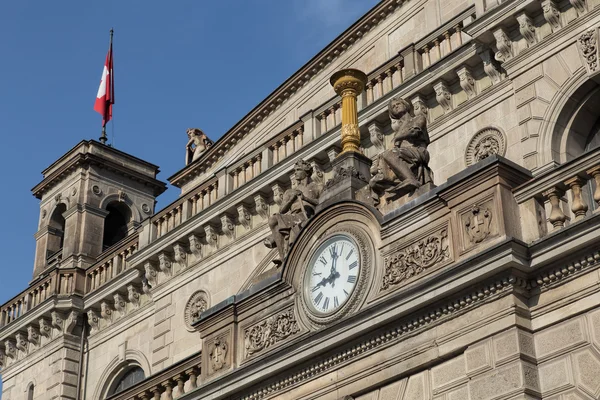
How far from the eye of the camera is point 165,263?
30500 mm

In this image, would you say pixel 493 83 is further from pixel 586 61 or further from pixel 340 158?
pixel 340 158

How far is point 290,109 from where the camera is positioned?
109 ft

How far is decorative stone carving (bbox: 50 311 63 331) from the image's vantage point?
109 ft

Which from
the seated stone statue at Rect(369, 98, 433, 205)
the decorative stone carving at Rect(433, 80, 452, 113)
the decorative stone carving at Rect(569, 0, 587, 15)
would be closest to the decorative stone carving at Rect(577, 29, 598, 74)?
the decorative stone carving at Rect(569, 0, 587, 15)

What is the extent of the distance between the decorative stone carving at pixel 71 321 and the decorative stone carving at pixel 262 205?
25.9 feet

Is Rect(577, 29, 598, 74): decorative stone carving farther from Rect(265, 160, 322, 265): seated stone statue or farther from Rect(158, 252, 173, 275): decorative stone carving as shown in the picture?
Rect(158, 252, 173, 275): decorative stone carving

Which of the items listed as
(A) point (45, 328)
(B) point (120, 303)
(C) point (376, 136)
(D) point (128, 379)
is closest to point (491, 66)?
(C) point (376, 136)

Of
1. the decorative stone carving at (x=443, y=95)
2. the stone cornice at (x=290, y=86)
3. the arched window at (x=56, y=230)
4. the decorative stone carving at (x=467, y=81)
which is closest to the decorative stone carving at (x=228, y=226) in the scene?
the stone cornice at (x=290, y=86)

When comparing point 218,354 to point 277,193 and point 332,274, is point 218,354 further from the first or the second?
point 277,193

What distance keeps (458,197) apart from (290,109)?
55.3 feet

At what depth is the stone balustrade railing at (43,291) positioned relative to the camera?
111 ft

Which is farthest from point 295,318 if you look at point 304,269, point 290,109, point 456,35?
point 290,109

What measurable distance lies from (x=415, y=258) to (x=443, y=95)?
7.62m

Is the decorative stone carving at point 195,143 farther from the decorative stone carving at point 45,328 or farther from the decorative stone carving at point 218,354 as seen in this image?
the decorative stone carving at point 218,354
